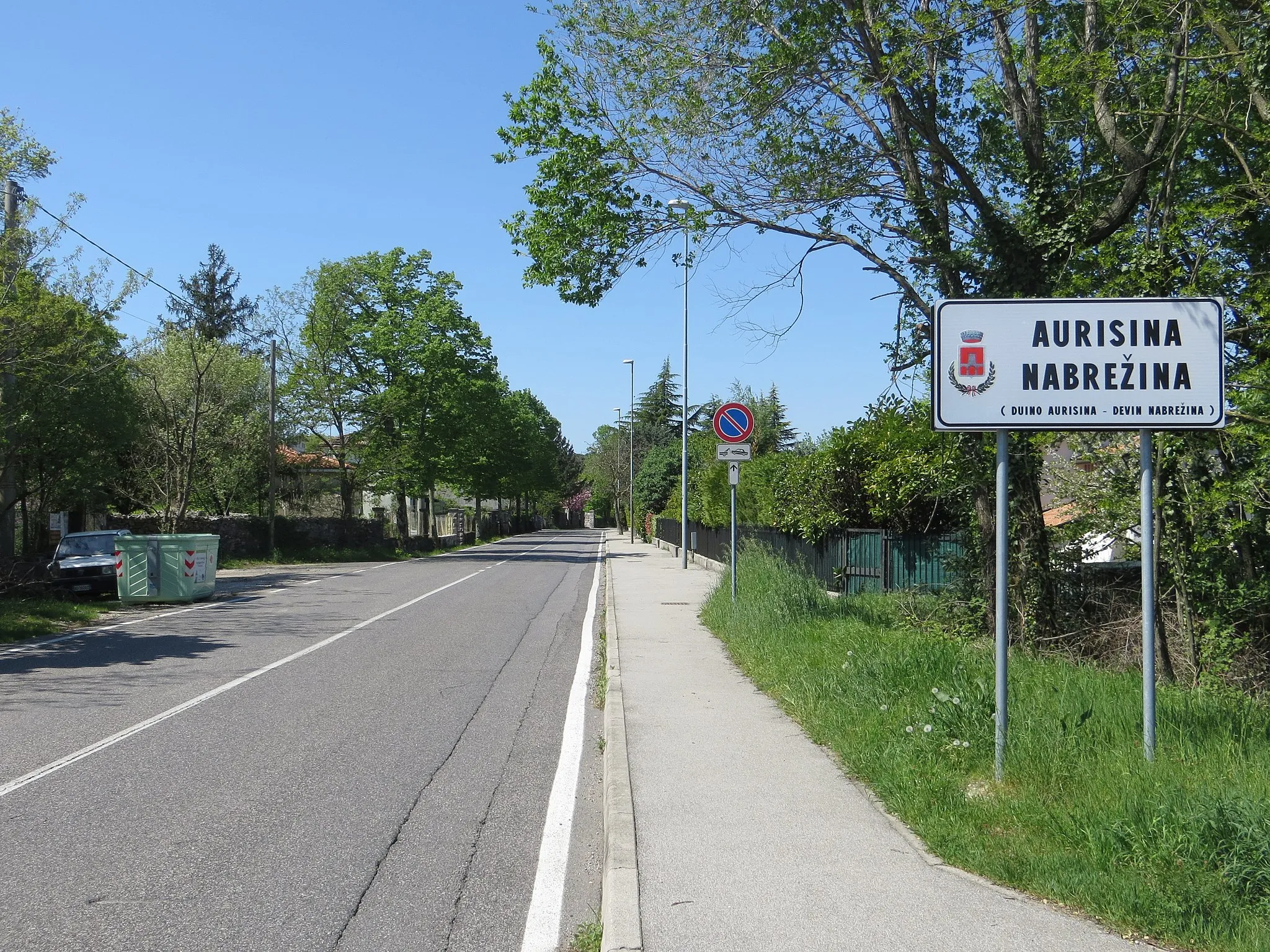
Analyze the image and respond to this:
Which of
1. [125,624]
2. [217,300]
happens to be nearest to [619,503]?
[217,300]

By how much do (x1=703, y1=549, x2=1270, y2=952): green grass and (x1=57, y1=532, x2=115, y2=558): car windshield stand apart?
15866 millimetres

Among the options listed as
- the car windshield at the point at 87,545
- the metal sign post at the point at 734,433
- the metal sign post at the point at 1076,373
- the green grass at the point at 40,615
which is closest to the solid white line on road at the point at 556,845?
the metal sign post at the point at 1076,373

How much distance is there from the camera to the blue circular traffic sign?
15.4 metres

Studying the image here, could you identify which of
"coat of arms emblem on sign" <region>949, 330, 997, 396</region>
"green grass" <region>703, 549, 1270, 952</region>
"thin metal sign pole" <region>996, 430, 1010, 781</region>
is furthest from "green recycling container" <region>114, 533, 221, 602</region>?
"thin metal sign pole" <region>996, 430, 1010, 781</region>

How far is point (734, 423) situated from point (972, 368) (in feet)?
29.8

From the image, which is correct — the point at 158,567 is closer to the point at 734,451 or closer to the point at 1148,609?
the point at 734,451

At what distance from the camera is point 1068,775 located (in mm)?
5758

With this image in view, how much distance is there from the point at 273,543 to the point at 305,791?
107ft

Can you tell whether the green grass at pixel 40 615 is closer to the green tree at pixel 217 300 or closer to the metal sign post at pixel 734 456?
the metal sign post at pixel 734 456

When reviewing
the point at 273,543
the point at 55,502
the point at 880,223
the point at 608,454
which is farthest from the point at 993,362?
the point at 608,454

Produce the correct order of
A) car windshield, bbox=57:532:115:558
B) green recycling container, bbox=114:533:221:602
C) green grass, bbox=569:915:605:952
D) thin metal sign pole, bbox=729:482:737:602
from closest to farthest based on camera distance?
green grass, bbox=569:915:605:952 → thin metal sign pole, bbox=729:482:737:602 → green recycling container, bbox=114:533:221:602 → car windshield, bbox=57:532:115:558

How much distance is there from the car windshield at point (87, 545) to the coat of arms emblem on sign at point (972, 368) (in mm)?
19013

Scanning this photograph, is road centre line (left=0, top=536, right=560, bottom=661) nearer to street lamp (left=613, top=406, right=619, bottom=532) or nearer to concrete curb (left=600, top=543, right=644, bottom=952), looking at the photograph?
concrete curb (left=600, top=543, right=644, bottom=952)

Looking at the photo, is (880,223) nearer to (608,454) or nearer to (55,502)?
(55,502)
